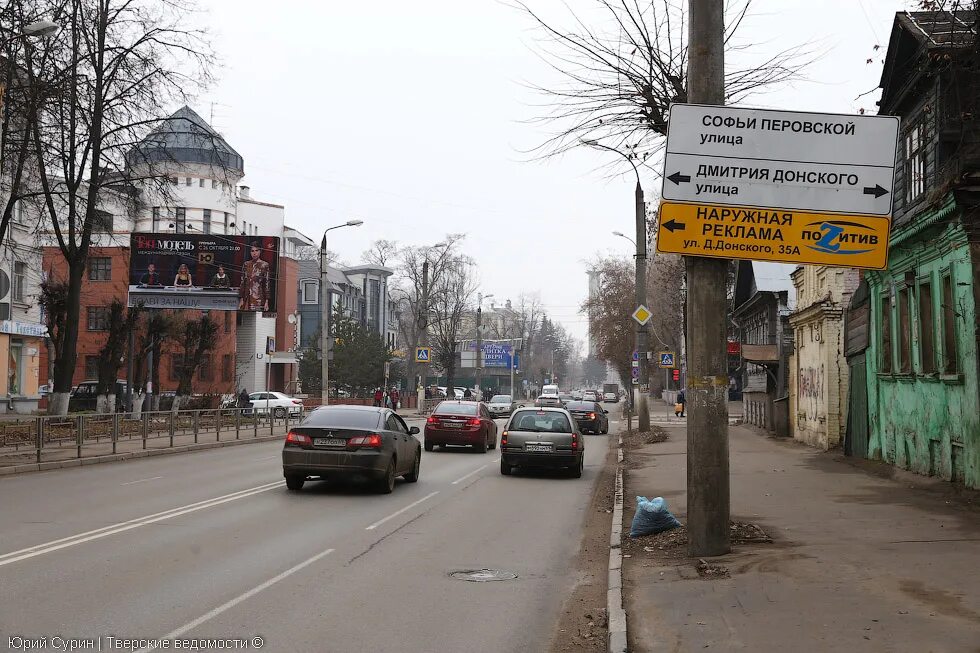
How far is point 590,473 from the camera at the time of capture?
72.9 ft

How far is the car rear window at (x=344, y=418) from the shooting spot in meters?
16.2

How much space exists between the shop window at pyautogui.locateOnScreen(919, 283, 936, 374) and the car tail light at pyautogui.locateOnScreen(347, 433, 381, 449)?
9.37 meters

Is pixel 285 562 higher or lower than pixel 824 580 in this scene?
lower

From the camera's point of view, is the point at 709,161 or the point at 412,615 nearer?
the point at 412,615

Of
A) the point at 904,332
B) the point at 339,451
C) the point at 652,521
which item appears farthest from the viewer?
the point at 904,332

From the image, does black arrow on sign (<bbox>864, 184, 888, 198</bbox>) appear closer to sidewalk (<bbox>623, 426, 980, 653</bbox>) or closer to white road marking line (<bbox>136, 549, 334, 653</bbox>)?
sidewalk (<bbox>623, 426, 980, 653</bbox>)

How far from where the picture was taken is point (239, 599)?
782 cm

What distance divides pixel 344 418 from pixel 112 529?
18.1 ft

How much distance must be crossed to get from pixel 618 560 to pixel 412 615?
283 cm

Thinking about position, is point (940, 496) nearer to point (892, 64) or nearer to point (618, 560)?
point (618, 560)

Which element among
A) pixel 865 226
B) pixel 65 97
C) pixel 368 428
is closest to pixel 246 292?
pixel 65 97

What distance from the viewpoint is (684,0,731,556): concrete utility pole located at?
9391 mm

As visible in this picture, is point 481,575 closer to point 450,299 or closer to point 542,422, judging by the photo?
point 542,422

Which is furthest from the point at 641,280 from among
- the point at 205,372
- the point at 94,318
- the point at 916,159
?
the point at 94,318
